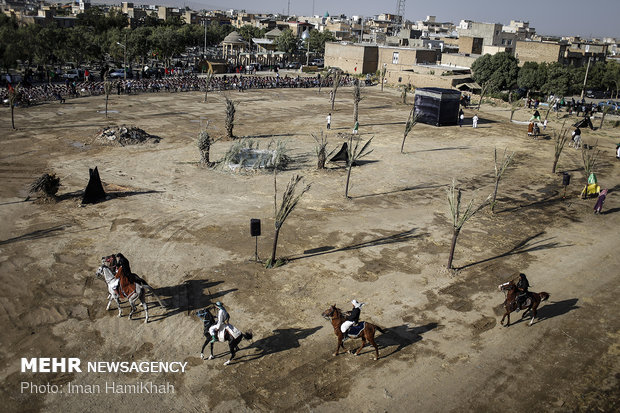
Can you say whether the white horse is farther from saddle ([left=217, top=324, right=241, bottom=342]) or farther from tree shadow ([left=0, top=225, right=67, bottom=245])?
tree shadow ([left=0, top=225, right=67, bottom=245])

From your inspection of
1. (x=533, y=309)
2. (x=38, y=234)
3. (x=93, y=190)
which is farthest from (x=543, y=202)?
(x=38, y=234)

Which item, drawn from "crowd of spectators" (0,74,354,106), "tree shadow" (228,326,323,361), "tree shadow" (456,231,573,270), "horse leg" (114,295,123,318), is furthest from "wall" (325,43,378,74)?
"horse leg" (114,295,123,318)

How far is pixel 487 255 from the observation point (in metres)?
15.5

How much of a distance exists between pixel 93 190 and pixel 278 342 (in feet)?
36.5

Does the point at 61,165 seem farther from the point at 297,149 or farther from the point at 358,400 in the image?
the point at 358,400

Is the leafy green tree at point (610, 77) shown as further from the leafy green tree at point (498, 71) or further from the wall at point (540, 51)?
the leafy green tree at point (498, 71)

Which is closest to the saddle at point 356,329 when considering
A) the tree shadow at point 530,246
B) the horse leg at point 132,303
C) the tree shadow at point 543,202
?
the horse leg at point 132,303

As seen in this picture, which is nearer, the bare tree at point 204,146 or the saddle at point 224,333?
the saddle at point 224,333

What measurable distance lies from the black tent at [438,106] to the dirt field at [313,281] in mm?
10270

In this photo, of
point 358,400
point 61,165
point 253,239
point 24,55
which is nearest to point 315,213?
point 253,239

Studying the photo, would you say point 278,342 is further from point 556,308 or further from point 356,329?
point 556,308

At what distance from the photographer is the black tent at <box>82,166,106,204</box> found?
18.0 metres

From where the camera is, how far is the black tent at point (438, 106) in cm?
3562

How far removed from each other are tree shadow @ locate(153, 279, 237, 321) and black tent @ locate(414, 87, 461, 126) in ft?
86.7
